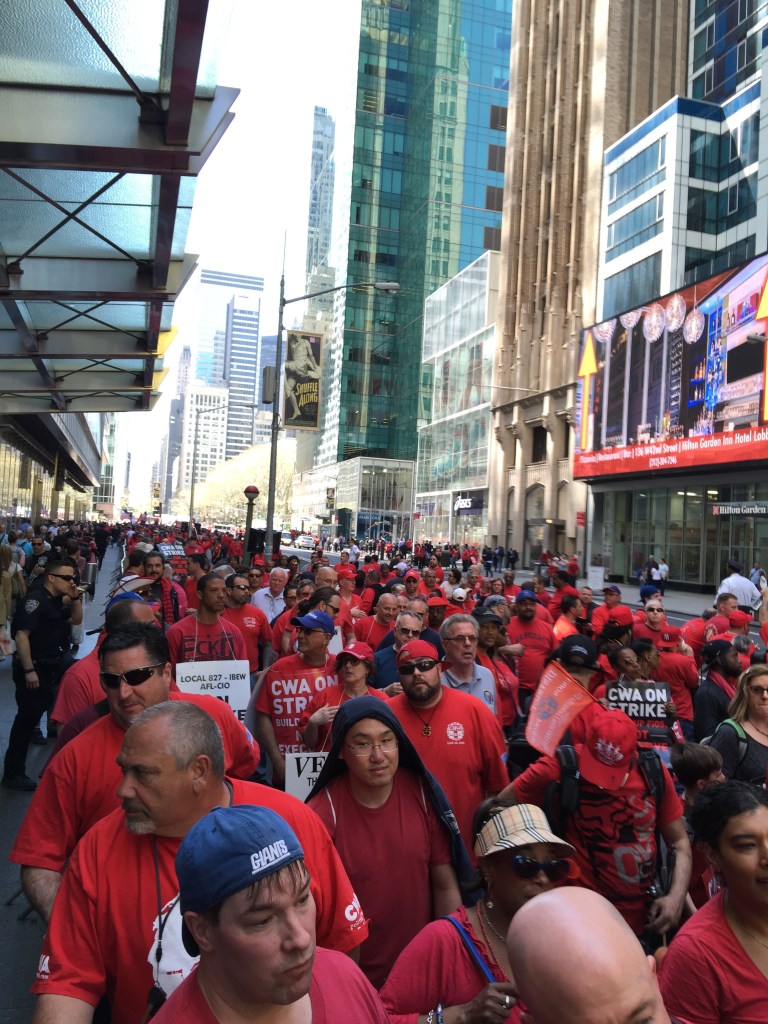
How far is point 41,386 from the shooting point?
17594 mm

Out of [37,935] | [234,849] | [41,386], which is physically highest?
[41,386]

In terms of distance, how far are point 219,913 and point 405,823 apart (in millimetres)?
1784

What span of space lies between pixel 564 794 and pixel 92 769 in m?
1.96

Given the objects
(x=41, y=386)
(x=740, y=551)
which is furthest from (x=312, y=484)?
(x=41, y=386)

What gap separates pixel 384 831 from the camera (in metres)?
3.34

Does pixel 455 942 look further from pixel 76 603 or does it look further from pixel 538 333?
pixel 538 333

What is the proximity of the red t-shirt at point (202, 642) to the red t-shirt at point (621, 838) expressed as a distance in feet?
11.6

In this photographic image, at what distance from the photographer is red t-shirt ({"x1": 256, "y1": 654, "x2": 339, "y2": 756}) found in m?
5.43

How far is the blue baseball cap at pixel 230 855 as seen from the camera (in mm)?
1678

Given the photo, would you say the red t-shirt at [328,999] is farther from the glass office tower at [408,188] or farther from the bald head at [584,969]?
the glass office tower at [408,188]

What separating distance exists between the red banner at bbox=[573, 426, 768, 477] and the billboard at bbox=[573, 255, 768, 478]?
44 mm

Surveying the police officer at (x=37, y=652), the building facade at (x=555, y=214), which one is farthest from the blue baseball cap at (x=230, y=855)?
the building facade at (x=555, y=214)

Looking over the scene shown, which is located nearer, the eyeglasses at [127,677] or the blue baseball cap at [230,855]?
the blue baseball cap at [230,855]

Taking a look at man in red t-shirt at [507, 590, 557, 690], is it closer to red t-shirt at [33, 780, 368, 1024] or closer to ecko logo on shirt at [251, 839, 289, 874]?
red t-shirt at [33, 780, 368, 1024]
